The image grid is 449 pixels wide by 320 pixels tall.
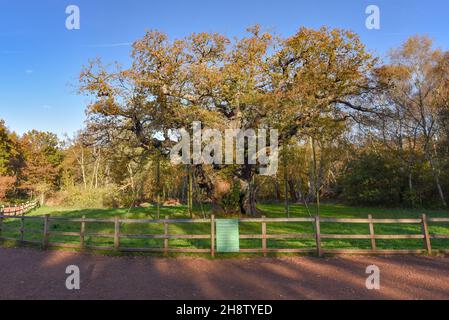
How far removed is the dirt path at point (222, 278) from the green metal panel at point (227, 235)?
479 mm

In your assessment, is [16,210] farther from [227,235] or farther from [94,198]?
[227,235]

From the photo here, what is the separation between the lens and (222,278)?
266 inches

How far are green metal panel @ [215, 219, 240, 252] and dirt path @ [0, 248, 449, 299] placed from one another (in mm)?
479

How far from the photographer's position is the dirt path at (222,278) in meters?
5.70

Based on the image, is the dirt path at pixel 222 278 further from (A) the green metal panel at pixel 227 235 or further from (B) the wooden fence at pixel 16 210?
(B) the wooden fence at pixel 16 210

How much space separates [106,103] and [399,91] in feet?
80.0

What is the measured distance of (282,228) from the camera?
1436 centimetres

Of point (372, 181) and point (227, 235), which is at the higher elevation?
point (372, 181)

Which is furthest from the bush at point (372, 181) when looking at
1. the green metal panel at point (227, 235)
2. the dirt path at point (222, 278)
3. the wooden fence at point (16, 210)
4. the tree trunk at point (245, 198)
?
the wooden fence at point (16, 210)

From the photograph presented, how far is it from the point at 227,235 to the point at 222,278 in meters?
2.09

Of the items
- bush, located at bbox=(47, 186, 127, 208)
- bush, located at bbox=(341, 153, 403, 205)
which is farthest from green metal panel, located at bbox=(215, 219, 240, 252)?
bush, located at bbox=(47, 186, 127, 208)

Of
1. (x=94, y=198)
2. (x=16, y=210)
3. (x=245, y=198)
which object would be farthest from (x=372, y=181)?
(x=16, y=210)

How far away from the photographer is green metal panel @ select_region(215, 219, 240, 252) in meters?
8.77
